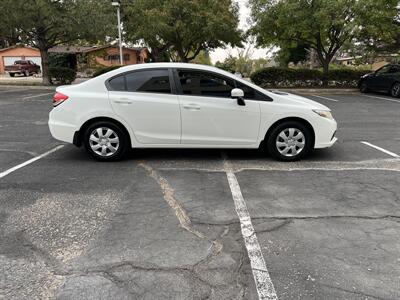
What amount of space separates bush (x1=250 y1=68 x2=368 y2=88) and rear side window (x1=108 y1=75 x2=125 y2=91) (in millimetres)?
16197

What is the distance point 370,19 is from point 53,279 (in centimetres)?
1899

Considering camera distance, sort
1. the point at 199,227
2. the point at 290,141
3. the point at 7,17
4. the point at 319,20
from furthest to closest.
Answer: the point at 7,17
the point at 319,20
the point at 290,141
the point at 199,227

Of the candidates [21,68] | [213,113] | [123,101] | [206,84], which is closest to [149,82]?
[123,101]

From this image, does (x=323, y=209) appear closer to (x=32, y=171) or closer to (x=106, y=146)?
(x=106, y=146)

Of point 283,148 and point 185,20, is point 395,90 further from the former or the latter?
point 283,148

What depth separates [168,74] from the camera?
5824 millimetres

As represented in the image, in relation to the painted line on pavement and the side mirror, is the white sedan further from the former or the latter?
the painted line on pavement

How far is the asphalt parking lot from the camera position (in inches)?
109

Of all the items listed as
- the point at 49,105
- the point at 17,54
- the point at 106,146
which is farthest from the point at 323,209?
the point at 17,54

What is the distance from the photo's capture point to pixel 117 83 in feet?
19.2

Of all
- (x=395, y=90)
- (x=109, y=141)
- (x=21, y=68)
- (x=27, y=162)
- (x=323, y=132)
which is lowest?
(x=27, y=162)

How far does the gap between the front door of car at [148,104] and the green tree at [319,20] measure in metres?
14.6

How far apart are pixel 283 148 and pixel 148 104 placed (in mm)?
2286

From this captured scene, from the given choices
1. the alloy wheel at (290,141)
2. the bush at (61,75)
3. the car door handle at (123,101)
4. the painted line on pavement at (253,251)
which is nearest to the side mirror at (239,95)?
the alloy wheel at (290,141)
